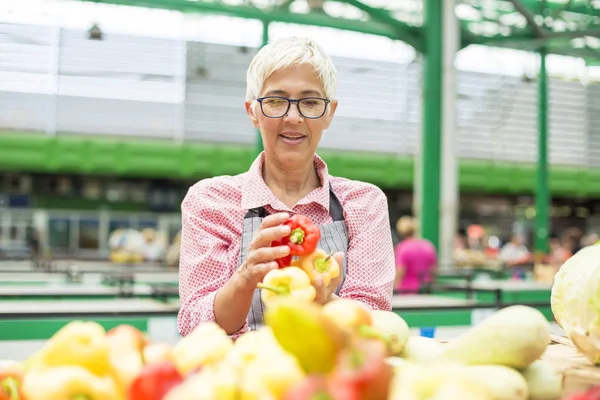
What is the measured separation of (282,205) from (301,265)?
0.45m

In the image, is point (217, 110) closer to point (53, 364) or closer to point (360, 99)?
point (360, 99)

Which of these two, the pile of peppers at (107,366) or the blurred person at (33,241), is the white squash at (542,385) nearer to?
the pile of peppers at (107,366)

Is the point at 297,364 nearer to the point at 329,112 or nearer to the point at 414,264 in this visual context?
the point at 329,112

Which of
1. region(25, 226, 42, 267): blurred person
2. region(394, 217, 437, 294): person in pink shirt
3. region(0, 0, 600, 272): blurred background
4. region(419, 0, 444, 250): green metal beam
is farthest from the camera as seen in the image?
region(25, 226, 42, 267): blurred person

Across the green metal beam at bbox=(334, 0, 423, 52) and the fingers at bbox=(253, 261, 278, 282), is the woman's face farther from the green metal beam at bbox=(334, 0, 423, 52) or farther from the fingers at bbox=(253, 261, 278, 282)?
the green metal beam at bbox=(334, 0, 423, 52)

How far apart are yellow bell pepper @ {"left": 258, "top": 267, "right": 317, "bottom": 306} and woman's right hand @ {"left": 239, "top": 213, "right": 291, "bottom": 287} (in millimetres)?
29

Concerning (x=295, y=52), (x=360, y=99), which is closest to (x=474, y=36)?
(x=360, y=99)

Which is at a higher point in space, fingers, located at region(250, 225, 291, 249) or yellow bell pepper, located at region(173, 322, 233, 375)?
fingers, located at region(250, 225, 291, 249)

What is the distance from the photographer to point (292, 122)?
191 centimetres

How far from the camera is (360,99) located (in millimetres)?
23422

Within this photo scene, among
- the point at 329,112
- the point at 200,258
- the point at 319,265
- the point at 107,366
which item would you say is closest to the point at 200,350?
the point at 107,366

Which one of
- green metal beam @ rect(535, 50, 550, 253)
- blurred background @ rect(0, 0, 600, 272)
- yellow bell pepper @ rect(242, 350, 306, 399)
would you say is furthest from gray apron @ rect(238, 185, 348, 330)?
green metal beam @ rect(535, 50, 550, 253)

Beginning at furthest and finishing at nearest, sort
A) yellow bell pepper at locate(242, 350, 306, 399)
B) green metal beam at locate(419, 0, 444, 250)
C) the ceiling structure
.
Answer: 1. green metal beam at locate(419, 0, 444, 250)
2. the ceiling structure
3. yellow bell pepper at locate(242, 350, 306, 399)

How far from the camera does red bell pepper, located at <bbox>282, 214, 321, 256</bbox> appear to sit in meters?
1.61
